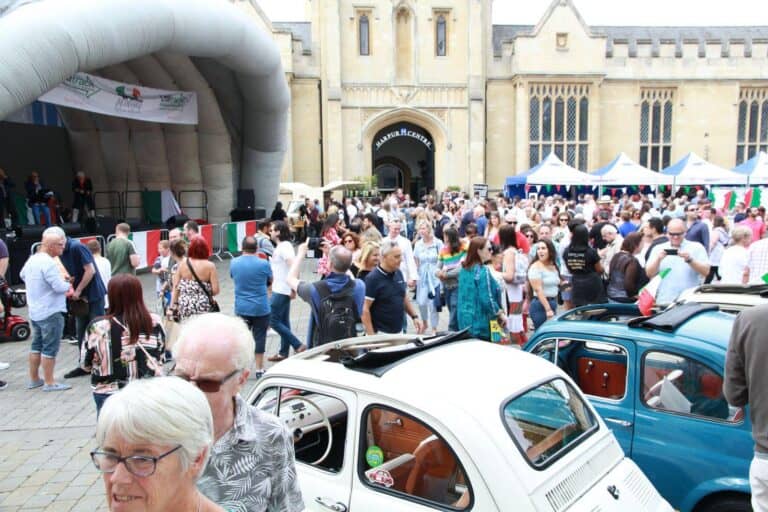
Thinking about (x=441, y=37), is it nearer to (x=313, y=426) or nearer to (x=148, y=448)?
(x=313, y=426)

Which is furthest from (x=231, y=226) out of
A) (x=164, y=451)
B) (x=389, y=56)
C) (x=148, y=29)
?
(x=164, y=451)

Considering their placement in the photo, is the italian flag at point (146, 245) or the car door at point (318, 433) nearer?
the car door at point (318, 433)

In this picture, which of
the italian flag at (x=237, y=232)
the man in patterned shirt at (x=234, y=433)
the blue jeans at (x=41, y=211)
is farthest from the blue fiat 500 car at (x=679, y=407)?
the blue jeans at (x=41, y=211)

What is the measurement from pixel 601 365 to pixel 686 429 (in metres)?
0.90

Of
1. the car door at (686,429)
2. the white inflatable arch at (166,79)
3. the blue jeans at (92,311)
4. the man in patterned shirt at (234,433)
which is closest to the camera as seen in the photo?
the man in patterned shirt at (234,433)

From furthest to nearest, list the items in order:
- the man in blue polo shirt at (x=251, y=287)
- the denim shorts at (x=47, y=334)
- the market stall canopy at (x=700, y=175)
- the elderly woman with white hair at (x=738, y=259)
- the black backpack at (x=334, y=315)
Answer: the market stall canopy at (x=700, y=175)
the elderly woman with white hair at (x=738, y=259)
the man in blue polo shirt at (x=251, y=287)
the denim shorts at (x=47, y=334)
the black backpack at (x=334, y=315)

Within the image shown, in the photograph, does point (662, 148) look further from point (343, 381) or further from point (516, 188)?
point (343, 381)

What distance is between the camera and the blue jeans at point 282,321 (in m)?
7.66

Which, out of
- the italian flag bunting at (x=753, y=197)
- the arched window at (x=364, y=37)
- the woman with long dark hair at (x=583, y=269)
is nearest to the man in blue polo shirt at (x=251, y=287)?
the woman with long dark hair at (x=583, y=269)

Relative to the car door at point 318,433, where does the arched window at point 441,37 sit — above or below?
above

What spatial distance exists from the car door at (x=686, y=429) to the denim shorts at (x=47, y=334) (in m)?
5.84

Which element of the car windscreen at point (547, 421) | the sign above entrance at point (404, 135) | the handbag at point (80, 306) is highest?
the sign above entrance at point (404, 135)

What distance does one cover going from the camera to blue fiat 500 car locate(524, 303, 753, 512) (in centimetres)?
356

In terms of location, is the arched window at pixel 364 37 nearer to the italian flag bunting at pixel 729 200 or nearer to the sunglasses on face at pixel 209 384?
the italian flag bunting at pixel 729 200
